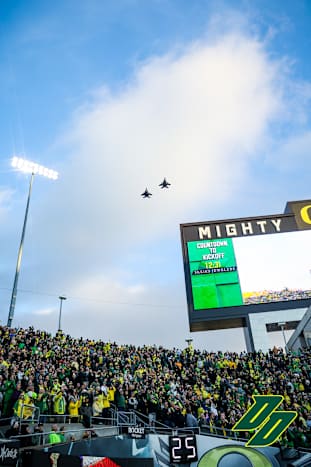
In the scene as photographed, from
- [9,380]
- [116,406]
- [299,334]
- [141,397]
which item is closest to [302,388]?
→ [141,397]

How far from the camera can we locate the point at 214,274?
126 feet

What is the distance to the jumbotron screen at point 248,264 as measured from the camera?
37.6 metres

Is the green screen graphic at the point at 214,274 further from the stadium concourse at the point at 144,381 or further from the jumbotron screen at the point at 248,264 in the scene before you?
the stadium concourse at the point at 144,381

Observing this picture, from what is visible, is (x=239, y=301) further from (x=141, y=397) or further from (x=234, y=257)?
(x=141, y=397)

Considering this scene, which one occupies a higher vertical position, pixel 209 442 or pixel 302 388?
pixel 302 388

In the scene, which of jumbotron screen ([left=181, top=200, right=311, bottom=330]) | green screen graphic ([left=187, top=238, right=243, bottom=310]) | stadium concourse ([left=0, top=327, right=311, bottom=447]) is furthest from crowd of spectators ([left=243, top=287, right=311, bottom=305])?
stadium concourse ([left=0, top=327, right=311, bottom=447])

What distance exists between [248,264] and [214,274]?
11.8ft

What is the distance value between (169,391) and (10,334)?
1049 cm

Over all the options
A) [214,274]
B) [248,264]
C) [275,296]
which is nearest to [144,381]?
[214,274]

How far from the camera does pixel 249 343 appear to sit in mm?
38656

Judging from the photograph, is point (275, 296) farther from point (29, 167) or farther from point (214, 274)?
point (29, 167)

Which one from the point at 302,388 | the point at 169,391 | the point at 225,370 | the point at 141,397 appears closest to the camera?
the point at 141,397

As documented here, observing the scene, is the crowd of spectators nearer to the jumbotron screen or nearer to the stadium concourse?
the jumbotron screen

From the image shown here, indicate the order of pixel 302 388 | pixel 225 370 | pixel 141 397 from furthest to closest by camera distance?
pixel 225 370 < pixel 302 388 < pixel 141 397
